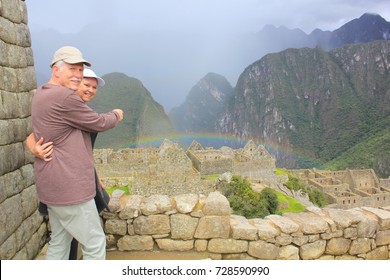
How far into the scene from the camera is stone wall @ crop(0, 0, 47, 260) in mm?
2686

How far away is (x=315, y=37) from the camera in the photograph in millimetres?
172875

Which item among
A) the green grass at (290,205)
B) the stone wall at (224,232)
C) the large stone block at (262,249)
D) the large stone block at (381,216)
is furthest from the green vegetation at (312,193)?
Result: the large stone block at (262,249)

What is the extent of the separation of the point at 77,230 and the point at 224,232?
159cm

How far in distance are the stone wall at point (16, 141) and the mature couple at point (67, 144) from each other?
436 millimetres

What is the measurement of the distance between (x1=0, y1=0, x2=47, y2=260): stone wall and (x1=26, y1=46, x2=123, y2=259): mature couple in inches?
17.2

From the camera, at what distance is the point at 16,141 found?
2.94m

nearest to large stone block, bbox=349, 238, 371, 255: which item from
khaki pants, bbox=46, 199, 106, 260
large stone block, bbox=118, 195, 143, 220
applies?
large stone block, bbox=118, 195, 143, 220

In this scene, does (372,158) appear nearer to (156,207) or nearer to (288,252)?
(288,252)

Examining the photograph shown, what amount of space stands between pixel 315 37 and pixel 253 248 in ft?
616

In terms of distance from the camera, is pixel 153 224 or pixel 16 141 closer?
pixel 16 141

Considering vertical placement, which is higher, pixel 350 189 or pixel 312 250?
pixel 312 250

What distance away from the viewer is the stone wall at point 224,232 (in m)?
3.54

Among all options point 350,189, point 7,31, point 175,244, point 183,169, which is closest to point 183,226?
point 175,244

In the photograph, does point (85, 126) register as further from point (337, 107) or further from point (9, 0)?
point (337, 107)
